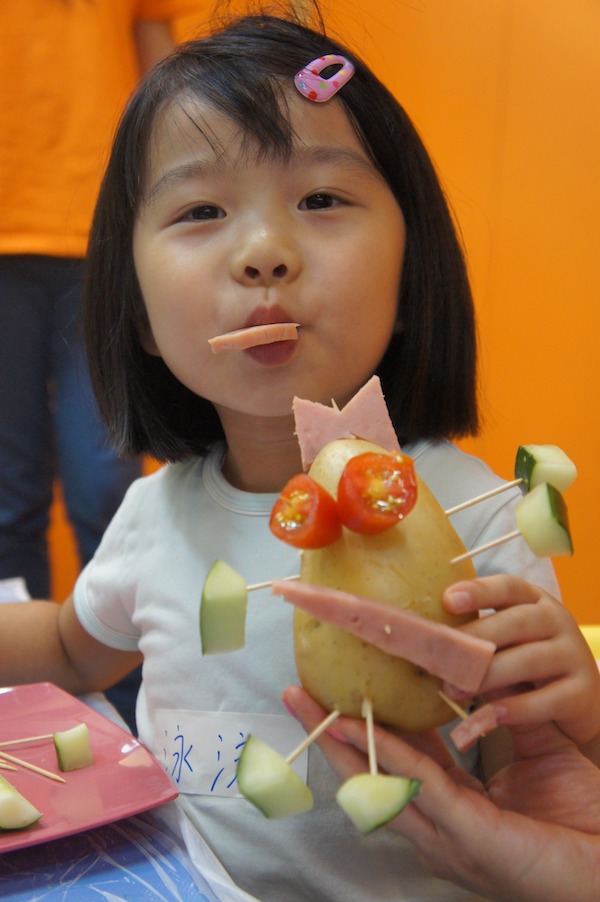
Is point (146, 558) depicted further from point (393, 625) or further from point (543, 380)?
point (543, 380)

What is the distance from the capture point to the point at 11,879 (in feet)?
2.15

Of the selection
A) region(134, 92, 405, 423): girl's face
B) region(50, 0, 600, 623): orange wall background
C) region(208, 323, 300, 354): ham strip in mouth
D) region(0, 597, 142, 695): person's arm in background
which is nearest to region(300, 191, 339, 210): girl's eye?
region(134, 92, 405, 423): girl's face

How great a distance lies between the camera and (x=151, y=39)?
1.78 m

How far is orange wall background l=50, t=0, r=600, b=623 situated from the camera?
2262 millimetres

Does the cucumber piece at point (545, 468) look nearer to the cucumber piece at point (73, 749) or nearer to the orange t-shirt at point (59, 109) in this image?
the cucumber piece at point (73, 749)

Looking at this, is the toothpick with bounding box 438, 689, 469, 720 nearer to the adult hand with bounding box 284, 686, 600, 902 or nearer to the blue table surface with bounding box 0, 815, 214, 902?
the adult hand with bounding box 284, 686, 600, 902

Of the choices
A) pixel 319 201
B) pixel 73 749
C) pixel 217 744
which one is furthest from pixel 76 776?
pixel 319 201

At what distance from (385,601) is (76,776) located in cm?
37

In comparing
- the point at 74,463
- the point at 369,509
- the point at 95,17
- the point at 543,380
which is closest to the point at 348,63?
the point at 369,509

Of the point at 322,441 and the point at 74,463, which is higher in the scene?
the point at 322,441

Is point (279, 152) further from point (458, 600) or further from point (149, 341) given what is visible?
point (458, 600)

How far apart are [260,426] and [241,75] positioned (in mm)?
344

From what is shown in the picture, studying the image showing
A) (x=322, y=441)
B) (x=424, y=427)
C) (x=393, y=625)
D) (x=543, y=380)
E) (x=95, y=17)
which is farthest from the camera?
(x=543, y=380)

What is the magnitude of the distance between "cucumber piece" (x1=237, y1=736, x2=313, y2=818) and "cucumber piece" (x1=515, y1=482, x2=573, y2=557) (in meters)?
0.19
